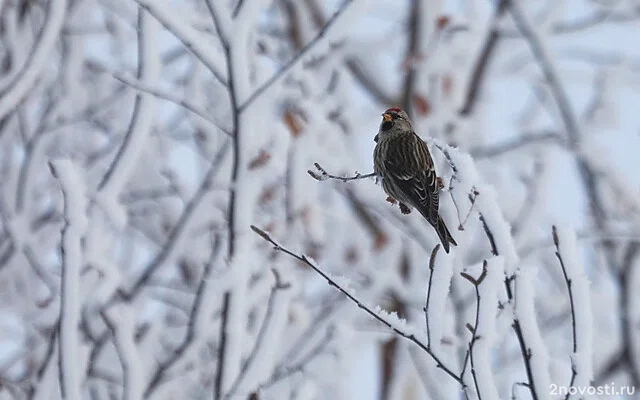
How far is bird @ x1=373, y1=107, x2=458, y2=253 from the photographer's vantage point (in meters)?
2.77

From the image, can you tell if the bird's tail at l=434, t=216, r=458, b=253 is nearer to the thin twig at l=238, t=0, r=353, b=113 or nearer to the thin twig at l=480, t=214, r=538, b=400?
the thin twig at l=480, t=214, r=538, b=400

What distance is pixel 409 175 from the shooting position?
111 inches

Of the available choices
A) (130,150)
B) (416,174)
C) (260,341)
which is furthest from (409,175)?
(130,150)

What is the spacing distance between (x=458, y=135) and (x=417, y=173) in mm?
3690

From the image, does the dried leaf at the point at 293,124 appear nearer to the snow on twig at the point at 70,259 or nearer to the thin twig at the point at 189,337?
the thin twig at the point at 189,337

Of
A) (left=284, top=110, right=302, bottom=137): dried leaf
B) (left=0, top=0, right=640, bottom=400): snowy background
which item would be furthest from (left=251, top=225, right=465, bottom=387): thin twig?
(left=284, top=110, right=302, bottom=137): dried leaf

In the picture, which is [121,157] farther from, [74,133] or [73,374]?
[74,133]

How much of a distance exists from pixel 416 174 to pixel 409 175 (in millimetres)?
22

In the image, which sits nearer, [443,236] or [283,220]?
[443,236]

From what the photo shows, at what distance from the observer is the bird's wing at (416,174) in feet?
9.07

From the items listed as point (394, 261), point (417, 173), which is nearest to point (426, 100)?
point (394, 261)

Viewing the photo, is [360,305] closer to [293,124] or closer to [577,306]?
[577,306]

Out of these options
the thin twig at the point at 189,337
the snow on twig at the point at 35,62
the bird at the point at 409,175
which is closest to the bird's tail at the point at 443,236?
the bird at the point at 409,175

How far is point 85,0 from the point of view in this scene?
533 centimetres
